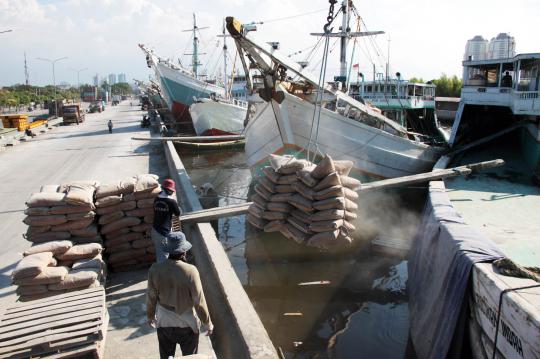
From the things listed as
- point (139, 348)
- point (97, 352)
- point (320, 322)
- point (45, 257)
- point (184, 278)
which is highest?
point (184, 278)

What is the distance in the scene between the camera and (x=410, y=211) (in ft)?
38.9

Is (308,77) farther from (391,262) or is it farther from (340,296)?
(340,296)

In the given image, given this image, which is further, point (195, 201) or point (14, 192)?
point (14, 192)

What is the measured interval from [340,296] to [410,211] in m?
4.79

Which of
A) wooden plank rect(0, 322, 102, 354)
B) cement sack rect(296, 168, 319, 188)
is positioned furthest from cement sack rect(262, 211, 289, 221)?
wooden plank rect(0, 322, 102, 354)

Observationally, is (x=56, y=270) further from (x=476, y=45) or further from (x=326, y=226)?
(x=476, y=45)

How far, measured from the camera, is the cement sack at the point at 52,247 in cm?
587

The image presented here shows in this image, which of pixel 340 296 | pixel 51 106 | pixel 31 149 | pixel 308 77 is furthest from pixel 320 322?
pixel 51 106

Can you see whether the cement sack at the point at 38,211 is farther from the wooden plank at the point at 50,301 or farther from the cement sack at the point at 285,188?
the cement sack at the point at 285,188

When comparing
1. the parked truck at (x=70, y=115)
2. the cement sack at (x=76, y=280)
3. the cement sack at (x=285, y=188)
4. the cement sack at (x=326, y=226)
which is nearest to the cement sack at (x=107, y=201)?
the cement sack at (x=76, y=280)

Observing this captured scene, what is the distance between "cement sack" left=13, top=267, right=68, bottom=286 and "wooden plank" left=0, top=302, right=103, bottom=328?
779mm

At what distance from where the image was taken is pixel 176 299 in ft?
13.1

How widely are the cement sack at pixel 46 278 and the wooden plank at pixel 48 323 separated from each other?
3.27 feet

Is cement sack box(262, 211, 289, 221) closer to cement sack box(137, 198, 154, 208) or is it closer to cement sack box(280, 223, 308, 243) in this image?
cement sack box(280, 223, 308, 243)
